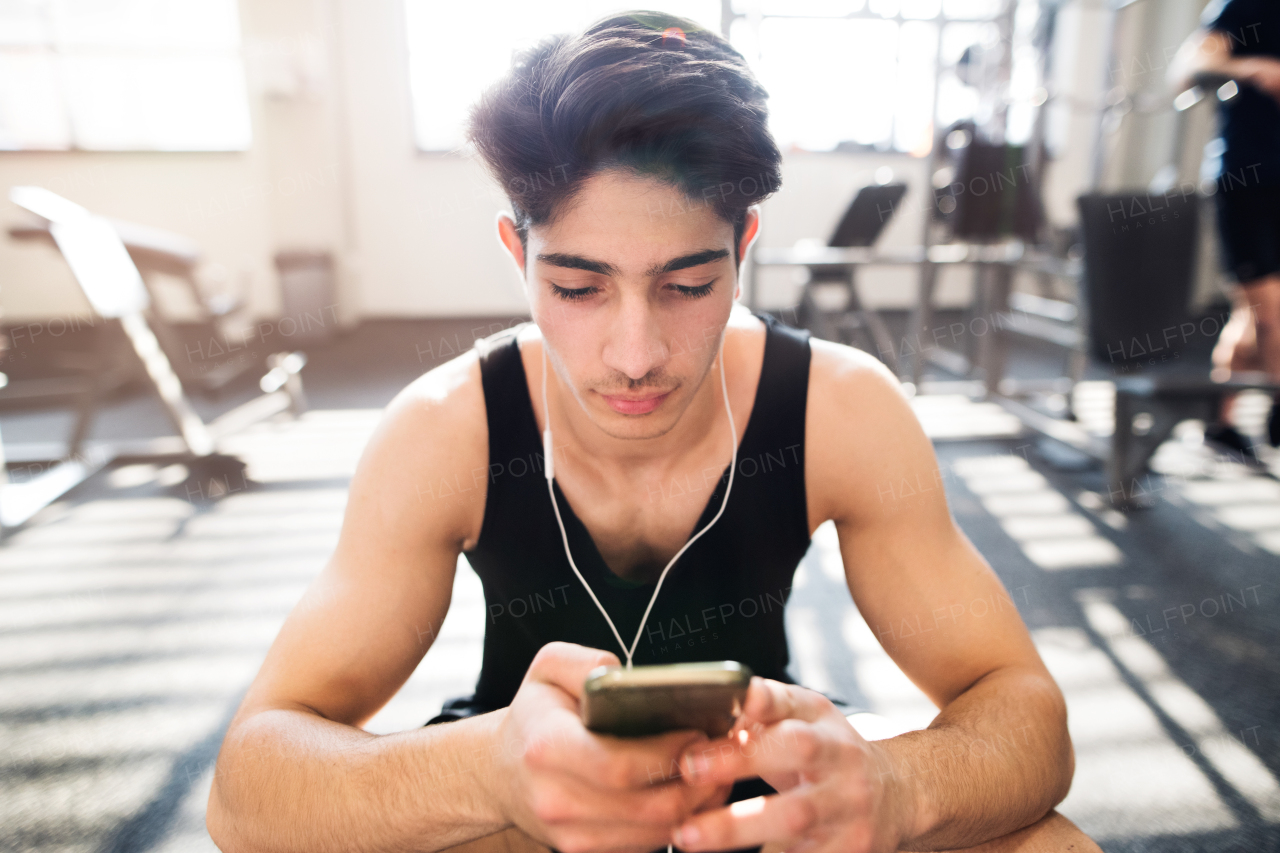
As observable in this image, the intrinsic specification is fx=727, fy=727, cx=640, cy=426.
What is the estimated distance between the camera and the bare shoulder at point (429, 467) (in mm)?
868

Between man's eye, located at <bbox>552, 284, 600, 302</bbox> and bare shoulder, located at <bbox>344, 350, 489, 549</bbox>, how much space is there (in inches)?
7.7

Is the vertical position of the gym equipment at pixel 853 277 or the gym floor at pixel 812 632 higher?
the gym equipment at pixel 853 277

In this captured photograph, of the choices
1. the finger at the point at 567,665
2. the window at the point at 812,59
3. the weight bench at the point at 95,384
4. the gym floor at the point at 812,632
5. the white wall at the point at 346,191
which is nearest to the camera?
the finger at the point at 567,665

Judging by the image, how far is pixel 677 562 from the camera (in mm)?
911

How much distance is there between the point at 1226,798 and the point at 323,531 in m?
2.50

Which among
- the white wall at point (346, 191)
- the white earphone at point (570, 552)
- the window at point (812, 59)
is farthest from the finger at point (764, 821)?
the window at point (812, 59)

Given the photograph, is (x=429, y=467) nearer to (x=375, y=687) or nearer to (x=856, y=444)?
(x=375, y=687)

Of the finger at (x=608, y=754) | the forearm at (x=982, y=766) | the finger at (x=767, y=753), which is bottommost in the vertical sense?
the forearm at (x=982, y=766)

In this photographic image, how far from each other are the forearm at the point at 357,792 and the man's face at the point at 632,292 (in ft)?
1.23

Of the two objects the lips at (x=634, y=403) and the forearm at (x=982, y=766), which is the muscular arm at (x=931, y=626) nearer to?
the forearm at (x=982, y=766)

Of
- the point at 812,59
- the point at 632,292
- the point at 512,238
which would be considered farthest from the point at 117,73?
the point at 632,292

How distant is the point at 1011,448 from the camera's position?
326cm

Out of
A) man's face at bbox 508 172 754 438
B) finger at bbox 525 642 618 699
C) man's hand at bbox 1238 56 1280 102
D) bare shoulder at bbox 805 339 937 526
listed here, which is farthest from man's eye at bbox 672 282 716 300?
man's hand at bbox 1238 56 1280 102

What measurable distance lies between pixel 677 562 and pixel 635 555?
7 cm
